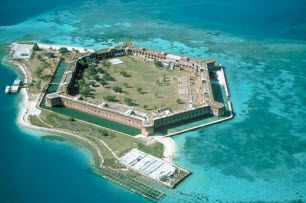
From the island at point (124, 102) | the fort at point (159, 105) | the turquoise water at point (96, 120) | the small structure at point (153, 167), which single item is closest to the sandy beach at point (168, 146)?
the island at point (124, 102)

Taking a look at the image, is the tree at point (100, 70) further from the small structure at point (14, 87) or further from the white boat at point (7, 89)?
the white boat at point (7, 89)

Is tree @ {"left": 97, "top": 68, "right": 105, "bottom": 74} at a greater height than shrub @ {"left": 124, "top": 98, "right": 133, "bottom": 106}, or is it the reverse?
tree @ {"left": 97, "top": 68, "right": 105, "bottom": 74}

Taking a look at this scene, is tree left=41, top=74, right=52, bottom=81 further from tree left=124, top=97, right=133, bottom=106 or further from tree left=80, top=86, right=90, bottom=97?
tree left=124, top=97, right=133, bottom=106

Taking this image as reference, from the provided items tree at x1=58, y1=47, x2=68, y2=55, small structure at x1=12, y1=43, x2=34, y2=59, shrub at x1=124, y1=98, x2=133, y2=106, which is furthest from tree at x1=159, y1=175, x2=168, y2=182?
small structure at x1=12, y1=43, x2=34, y2=59

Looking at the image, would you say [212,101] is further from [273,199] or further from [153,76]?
[273,199]

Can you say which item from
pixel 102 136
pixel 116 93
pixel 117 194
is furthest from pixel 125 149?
pixel 116 93

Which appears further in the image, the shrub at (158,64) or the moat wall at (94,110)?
the shrub at (158,64)

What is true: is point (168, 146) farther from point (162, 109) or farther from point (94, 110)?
point (94, 110)
